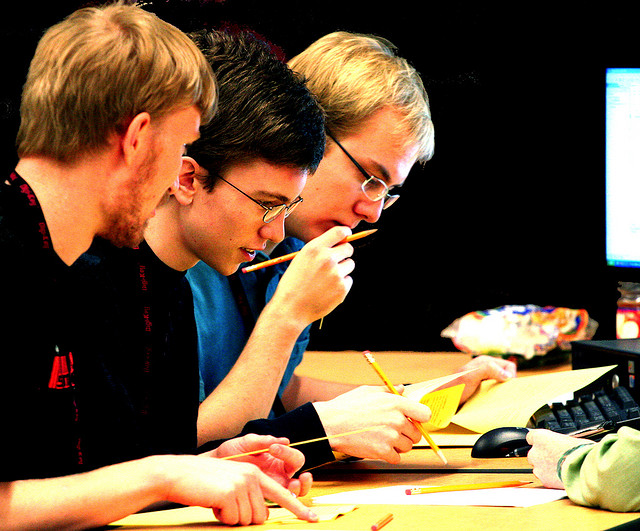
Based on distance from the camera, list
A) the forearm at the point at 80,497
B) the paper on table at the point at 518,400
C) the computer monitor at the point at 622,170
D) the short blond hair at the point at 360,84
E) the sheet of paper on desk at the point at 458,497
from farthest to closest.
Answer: the computer monitor at the point at 622,170
the short blond hair at the point at 360,84
the paper on table at the point at 518,400
the sheet of paper on desk at the point at 458,497
the forearm at the point at 80,497

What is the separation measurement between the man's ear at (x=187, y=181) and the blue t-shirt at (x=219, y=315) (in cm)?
23

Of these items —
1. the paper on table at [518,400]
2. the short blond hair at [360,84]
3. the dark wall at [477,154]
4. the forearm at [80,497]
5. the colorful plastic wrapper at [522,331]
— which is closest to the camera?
the forearm at [80,497]

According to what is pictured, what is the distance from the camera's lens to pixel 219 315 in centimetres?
157

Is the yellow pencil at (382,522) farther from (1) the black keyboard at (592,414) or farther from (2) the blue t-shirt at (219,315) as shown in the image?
(2) the blue t-shirt at (219,315)

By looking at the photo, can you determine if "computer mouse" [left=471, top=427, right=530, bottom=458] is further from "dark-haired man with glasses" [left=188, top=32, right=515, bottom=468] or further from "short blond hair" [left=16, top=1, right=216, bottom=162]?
"short blond hair" [left=16, top=1, right=216, bottom=162]

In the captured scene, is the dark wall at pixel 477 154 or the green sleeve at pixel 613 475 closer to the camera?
the green sleeve at pixel 613 475

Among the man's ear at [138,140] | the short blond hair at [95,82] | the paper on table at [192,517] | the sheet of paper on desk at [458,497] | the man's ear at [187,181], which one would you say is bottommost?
the sheet of paper on desk at [458,497]

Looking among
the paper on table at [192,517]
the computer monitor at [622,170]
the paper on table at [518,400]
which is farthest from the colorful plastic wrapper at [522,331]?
the paper on table at [192,517]

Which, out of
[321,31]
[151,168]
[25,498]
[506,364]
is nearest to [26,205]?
[151,168]

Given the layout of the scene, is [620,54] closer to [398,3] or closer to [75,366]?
[398,3]

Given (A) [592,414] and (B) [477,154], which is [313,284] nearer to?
(A) [592,414]

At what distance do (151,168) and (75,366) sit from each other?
24cm

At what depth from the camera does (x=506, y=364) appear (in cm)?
170

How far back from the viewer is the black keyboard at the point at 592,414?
51.6 inches
